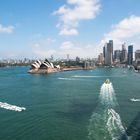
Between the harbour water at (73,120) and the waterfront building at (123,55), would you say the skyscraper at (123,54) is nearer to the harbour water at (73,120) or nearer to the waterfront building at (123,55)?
the waterfront building at (123,55)

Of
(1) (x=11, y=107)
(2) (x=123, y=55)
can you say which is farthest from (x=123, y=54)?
(1) (x=11, y=107)

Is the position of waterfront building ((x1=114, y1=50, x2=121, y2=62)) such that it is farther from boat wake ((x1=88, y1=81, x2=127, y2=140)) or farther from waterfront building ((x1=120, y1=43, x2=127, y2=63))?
boat wake ((x1=88, y1=81, x2=127, y2=140))

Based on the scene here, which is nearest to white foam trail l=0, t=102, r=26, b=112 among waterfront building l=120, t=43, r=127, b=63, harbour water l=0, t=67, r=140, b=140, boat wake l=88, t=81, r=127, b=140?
harbour water l=0, t=67, r=140, b=140

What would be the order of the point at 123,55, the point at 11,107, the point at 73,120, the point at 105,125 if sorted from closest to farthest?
the point at 105,125 < the point at 73,120 < the point at 11,107 < the point at 123,55

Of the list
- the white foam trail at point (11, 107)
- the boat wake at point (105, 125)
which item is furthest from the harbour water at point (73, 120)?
the white foam trail at point (11, 107)

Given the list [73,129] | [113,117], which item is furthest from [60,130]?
[113,117]

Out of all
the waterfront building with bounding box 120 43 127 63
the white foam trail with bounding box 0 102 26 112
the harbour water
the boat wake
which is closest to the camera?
the boat wake

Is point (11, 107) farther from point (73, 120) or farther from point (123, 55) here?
point (123, 55)

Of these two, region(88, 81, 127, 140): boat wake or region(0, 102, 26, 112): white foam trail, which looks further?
region(0, 102, 26, 112): white foam trail

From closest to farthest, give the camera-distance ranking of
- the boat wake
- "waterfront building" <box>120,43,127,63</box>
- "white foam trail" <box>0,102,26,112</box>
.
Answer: the boat wake
"white foam trail" <box>0,102,26,112</box>
"waterfront building" <box>120,43,127,63</box>

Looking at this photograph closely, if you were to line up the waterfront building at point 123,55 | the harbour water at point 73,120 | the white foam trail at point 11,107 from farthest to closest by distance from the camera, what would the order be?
the waterfront building at point 123,55 → the white foam trail at point 11,107 → the harbour water at point 73,120

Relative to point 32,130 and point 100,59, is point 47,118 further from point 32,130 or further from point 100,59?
point 100,59
